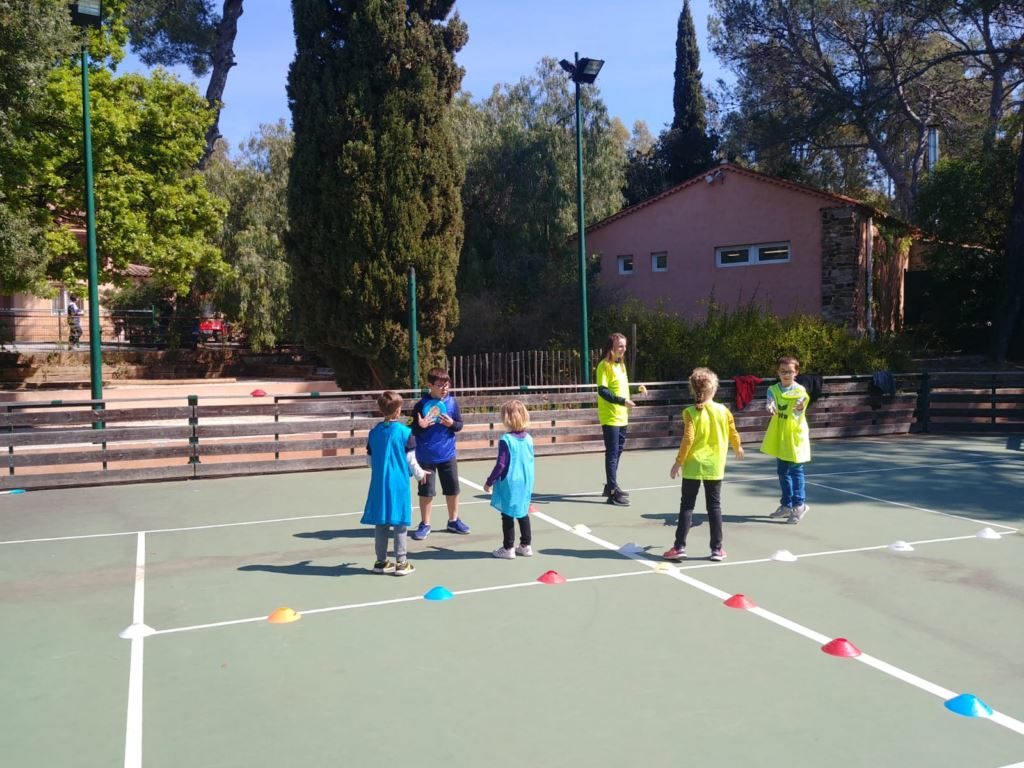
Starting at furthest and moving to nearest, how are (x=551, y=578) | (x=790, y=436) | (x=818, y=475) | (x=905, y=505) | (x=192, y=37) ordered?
(x=192, y=37) → (x=818, y=475) → (x=905, y=505) → (x=790, y=436) → (x=551, y=578)

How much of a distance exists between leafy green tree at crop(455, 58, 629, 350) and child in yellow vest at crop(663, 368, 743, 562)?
15312 millimetres

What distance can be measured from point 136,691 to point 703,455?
170 inches

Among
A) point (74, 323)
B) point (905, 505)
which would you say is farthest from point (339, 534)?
point (74, 323)

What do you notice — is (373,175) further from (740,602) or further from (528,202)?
(740,602)

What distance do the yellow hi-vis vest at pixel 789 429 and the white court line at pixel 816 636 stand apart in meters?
2.01

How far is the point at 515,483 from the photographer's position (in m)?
7.11

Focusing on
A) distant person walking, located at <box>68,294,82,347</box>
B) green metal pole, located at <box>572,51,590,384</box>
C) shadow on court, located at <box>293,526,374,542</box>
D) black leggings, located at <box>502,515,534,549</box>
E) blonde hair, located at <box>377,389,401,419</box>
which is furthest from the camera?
distant person walking, located at <box>68,294,82,347</box>

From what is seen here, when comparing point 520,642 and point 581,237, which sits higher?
point 581,237

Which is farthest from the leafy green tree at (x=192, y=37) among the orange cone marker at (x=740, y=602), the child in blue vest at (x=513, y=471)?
the orange cone marker at (x=740, y=602)

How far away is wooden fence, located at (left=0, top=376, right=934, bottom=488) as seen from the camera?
37.1 ft

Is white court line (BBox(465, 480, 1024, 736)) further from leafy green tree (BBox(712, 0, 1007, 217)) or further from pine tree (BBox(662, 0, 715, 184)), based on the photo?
pine tree (BBox(662, 0, 715, 184))

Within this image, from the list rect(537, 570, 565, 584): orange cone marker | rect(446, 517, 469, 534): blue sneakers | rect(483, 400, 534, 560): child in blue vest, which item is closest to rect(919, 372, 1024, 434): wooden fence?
rect(446, 517, 469, 534): blue sneakers

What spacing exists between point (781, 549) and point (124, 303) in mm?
31555

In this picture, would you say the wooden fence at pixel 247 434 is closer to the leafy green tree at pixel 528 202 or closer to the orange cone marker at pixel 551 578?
the orange cone marker at pixel 551 578
